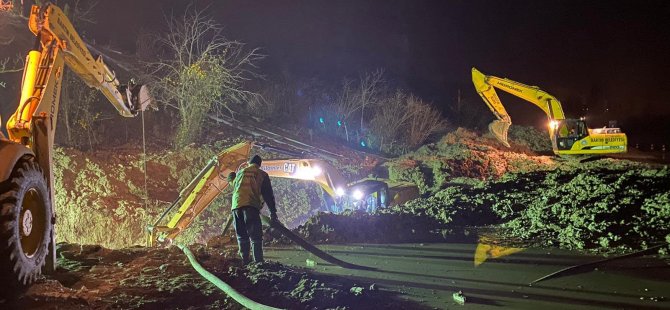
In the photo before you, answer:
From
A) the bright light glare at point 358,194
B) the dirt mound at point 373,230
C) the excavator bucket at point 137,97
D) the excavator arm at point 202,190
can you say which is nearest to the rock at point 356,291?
the dirt mound at point 373,230

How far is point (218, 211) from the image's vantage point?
662 inches

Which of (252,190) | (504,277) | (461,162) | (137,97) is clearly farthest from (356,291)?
(461,162)

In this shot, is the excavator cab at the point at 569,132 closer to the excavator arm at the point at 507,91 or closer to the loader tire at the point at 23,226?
the excavator arm at the point at 507,91

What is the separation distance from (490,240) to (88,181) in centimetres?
1328

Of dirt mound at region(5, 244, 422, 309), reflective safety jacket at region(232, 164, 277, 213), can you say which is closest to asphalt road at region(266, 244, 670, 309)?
dirt mound at region(5, 244, 422, 309)

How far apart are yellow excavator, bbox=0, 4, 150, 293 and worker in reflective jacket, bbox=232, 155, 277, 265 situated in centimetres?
271

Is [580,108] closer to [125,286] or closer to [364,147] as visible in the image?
[364,147]

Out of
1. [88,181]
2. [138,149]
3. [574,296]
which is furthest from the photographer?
[138,149]

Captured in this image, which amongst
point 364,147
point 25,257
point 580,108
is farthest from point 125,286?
point 580,108

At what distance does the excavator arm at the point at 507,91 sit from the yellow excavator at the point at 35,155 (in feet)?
63.9

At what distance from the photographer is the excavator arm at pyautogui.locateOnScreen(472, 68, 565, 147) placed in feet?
73.0

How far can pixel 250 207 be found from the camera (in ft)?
25.7

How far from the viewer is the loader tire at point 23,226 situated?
Answer: 14.7ft

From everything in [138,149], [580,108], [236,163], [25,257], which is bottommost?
[25,257]
